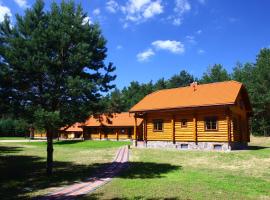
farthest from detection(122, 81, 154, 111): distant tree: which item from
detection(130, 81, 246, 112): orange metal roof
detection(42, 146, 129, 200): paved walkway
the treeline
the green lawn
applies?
detection(42, 146, 129, 200): paved walkway

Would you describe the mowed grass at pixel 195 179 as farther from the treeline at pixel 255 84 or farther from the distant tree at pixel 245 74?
the distant tree at pixel 245 74

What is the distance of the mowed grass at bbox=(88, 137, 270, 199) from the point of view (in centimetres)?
1380

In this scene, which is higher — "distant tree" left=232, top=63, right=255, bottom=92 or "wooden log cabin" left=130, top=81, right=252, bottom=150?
"distant tree" left=232, top=63, right=255, bottom=92

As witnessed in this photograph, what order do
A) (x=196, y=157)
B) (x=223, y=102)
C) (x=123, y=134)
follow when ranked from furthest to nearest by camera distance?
(x=123, y=134), (x=223, y=102), (x=196, y=157)

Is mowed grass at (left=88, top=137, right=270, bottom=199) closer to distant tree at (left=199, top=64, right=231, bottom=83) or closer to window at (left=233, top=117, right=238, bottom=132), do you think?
window at (left=233, top=117, right=238, bottom=132)

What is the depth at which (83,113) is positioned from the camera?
19.6 meters

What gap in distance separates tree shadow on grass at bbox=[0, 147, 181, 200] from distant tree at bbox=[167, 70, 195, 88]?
73308mm

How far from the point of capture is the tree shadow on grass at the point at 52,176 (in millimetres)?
16056

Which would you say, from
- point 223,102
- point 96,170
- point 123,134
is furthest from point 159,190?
point 123,134

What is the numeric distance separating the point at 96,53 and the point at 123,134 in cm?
3603

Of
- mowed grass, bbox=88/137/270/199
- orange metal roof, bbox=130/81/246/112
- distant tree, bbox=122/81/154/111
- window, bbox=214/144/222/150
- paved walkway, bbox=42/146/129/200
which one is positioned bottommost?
paved walkway, bbox=42/146/129/200

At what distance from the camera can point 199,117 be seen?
33.2m

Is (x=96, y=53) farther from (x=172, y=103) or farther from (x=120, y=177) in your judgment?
(x=172, y=103)

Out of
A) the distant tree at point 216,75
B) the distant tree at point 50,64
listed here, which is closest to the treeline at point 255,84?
the distant tree at point 216,75
